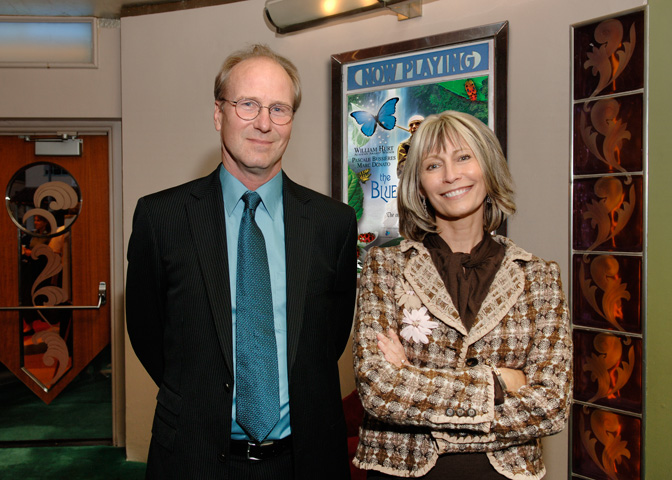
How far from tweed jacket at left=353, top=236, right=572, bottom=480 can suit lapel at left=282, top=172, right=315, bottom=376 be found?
0.17 m

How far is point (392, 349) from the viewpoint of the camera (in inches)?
60.1

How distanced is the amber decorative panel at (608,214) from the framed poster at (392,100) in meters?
0.46

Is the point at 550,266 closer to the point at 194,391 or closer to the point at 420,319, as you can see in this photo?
the point at 420,319

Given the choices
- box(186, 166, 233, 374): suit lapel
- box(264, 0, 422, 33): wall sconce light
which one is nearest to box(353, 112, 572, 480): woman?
box(186, 166, 233, 374): suit lapel

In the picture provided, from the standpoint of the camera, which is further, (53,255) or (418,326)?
(53,255)

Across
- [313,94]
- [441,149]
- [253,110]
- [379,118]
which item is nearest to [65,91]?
[313,94]

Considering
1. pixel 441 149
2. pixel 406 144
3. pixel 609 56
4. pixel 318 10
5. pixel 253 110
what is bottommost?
pixel 441 149

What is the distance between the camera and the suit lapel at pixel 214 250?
1.51 metres

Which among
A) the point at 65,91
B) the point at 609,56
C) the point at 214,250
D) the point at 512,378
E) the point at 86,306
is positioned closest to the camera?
the point at 512,378

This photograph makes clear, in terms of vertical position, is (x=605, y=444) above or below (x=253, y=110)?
below

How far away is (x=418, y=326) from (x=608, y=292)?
1398 millimetres

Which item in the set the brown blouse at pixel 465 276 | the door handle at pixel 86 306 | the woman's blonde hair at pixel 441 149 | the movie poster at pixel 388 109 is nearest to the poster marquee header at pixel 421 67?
the movie poster at pixel 388 109

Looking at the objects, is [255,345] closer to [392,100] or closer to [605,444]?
[605,444]

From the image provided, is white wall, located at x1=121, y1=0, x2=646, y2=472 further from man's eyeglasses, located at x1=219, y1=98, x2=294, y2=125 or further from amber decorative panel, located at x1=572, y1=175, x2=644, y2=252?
man's eyeglasses, located at x1=219, y1=98, x2=294, y2=125
